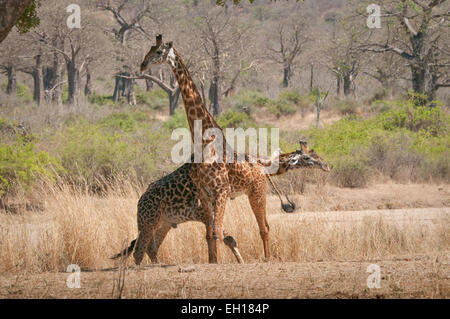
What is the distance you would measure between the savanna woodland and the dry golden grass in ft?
0.07

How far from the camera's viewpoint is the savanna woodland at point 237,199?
4.80 meters

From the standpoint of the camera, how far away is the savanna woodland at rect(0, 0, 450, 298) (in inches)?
189

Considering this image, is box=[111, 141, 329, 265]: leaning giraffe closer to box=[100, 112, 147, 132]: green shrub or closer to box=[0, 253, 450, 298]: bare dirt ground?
box=[0, 253, 450, 298]: bare dirt ground

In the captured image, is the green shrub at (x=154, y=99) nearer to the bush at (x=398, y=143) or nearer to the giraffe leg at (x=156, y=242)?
the bush at (x=398, y=143)

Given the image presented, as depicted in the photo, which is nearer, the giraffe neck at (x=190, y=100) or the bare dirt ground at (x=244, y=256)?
the bare dirt ground at (x=244, y=256)

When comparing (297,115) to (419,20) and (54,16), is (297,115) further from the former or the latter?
(54,16)

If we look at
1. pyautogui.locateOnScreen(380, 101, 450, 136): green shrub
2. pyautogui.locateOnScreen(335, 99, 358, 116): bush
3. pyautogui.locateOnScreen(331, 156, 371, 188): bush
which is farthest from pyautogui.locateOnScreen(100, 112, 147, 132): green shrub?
pyautogui.locateOnScreen(335, 99, 358, 116): bush

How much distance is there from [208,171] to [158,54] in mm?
1340

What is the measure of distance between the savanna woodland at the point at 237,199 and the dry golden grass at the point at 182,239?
0.02 metres

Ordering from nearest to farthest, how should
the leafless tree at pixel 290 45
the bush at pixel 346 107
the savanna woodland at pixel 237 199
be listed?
the savanna woodland at pixel 237 199 < the bush at pixel 346 107 < the leafless tree at pixel 290 45

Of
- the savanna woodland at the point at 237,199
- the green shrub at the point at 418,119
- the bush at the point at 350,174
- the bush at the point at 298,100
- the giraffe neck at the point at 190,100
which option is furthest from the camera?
the bush at the point at 298,100

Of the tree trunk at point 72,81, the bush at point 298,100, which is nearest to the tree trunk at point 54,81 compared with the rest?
the tree trunk at point 72,81
